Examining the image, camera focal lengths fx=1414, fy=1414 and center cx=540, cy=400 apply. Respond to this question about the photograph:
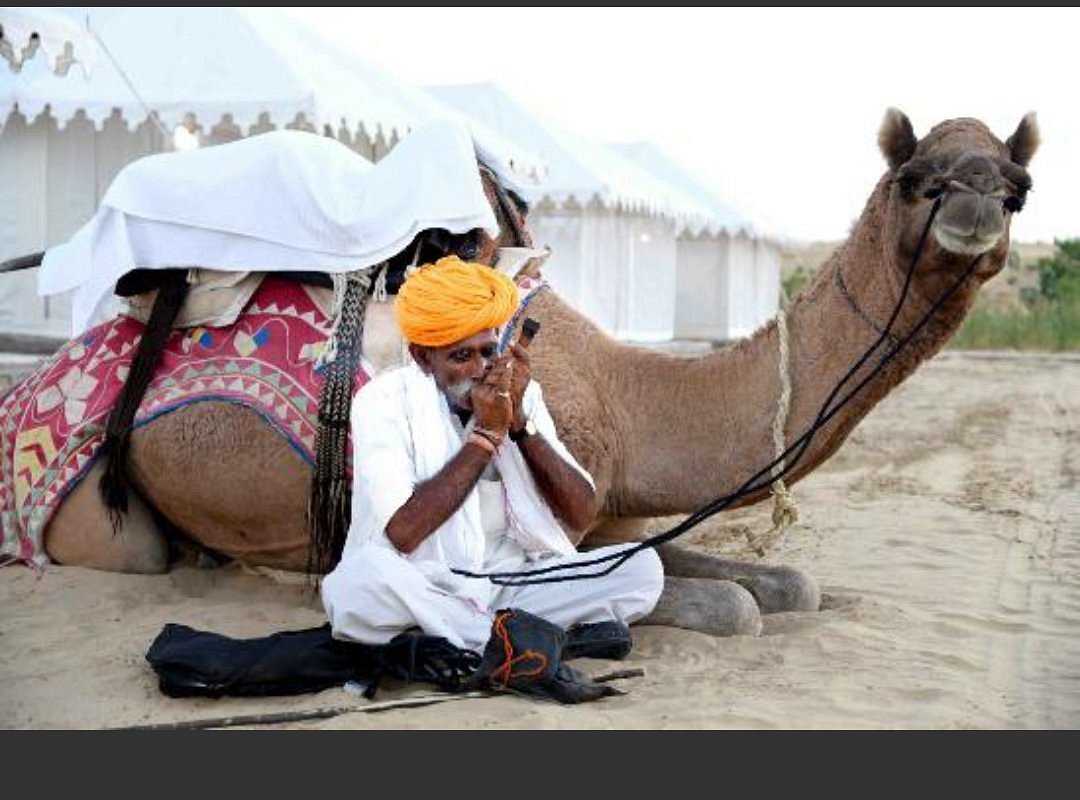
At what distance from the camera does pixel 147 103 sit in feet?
33.2

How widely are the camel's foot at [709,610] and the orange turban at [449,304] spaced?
3.57 feet

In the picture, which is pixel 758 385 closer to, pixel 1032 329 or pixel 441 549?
pixel 441 549

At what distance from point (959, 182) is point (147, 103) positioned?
24.8 feet

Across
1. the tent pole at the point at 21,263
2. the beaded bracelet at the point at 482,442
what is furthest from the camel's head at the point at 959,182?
the tent pole at the point at 21,263

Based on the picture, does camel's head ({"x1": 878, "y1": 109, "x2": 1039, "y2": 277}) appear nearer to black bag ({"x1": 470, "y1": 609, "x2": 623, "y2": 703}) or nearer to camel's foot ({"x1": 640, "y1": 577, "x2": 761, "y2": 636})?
camel's foot ({"x1": 640, "y1": 577, "x2": 761, "y2": 636})

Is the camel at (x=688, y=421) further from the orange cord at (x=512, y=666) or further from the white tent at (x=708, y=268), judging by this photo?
the white tent at (x=708, y=268)

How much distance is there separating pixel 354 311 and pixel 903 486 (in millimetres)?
4893

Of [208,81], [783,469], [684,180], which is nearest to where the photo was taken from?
[783,469]

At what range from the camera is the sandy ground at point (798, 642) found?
3414 mm

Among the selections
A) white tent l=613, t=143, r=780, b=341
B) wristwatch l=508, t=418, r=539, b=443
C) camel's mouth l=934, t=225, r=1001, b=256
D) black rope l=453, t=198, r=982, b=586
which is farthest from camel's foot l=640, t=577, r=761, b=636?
white tent l=613, t=143, r=780, b=341

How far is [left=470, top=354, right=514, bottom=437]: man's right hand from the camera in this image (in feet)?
11.8

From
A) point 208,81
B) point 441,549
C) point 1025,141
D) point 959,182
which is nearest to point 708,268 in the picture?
point 208,81

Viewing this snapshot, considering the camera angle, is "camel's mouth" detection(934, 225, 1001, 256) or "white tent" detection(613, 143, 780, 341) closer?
"camel's mouth" detection(934, 225, 1001, 256)

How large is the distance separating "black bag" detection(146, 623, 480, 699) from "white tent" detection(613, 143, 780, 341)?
2178 centimetres
